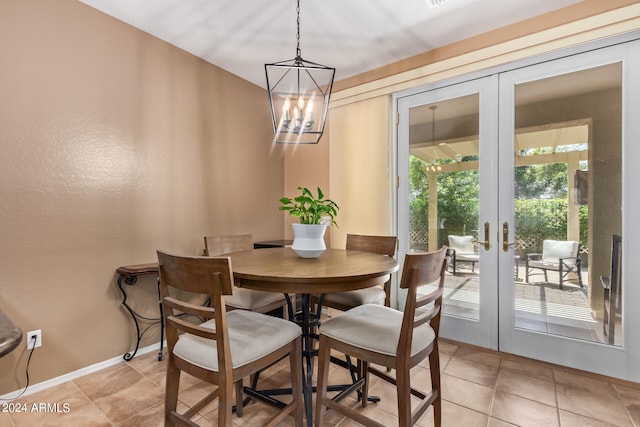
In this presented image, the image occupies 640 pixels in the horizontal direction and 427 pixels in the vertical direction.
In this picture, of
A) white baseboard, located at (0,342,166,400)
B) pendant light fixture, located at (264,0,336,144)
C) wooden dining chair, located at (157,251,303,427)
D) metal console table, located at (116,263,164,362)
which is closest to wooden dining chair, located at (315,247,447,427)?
wooden dining chair, located at (157,251,303,427)

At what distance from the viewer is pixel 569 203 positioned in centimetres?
232

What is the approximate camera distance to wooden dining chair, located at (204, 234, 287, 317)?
6.77 feet

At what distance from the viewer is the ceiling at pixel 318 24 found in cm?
226

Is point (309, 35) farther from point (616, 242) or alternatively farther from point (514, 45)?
point (616, 242)

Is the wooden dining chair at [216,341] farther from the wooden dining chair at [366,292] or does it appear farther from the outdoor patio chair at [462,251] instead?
the outdoor patio chair at [462,251]

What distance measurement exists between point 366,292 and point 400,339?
Answer: 839 mm

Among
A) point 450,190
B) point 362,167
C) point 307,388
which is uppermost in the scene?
point 362,167

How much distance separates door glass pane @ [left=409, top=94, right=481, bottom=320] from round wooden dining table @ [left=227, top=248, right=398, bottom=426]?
1148mm

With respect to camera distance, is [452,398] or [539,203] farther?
[539,203]

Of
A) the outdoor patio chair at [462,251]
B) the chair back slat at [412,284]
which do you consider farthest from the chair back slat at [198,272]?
the outdoor patio chair at [462,251]

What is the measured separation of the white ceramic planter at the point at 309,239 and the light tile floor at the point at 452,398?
926 millimetres

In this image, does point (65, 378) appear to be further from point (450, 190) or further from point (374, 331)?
point (450, 190)

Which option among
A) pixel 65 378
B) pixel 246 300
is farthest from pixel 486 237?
pixel 65 378

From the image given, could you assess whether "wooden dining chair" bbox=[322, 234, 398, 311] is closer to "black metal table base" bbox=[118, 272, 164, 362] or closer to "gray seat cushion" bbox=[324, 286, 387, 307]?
"gray seat cushion" bbox=[324, 286, 387, 307]
